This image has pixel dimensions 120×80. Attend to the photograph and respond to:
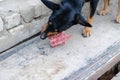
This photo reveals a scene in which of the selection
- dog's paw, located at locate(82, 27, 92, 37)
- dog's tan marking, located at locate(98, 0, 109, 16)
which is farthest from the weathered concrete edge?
dog's tan marking, located at locate(98, 0, 109, 16)

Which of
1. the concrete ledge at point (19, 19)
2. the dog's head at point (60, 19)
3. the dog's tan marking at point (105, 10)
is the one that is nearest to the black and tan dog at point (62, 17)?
the dog's head at point (60, 19)

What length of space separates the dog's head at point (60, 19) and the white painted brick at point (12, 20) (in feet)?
1.08

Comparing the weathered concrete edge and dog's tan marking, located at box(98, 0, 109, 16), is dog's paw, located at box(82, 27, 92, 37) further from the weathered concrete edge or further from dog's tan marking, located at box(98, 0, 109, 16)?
dog's tan marking, located at box(98, 0, 109, 16)

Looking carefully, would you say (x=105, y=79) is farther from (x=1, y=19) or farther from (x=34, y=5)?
(x=1, y=19)

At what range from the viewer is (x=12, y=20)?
2744 millimetres

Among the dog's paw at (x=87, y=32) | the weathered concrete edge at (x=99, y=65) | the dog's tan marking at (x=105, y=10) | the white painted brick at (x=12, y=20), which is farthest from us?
the dog's tan marking at (x=105, y=10)

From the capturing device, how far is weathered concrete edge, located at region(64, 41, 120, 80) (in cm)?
254

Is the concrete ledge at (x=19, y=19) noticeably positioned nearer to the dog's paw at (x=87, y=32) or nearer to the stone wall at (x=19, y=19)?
the stone wall at (x=19, y=19)

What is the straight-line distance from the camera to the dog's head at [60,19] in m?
2.58

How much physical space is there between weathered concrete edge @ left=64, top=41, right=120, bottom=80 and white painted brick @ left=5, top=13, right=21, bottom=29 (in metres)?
0.77

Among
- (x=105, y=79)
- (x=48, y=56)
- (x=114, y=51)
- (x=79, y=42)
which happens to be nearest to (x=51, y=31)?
(x=48, y=56)

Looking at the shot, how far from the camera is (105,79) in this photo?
323 cm

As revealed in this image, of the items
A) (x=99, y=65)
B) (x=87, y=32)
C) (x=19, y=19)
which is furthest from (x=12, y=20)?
(x=99, y=65)

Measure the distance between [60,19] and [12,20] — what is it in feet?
1.62
